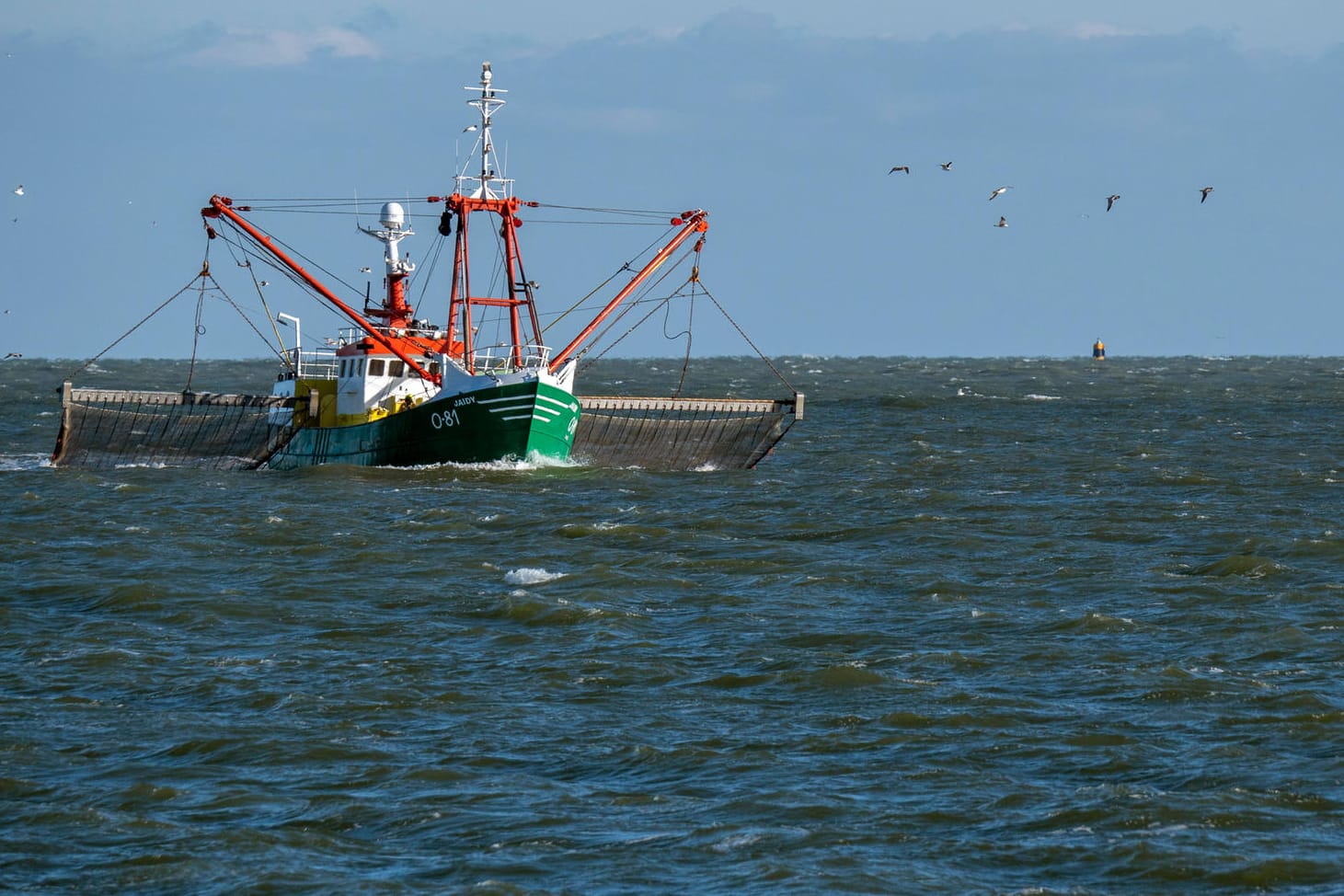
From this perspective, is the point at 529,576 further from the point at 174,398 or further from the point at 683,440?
the point at 174,398

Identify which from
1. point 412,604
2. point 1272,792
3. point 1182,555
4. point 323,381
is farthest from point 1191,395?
point 1272,792

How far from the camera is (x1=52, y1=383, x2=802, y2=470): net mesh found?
50.7 metres

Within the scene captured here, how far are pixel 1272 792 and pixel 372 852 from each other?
8.31 metres

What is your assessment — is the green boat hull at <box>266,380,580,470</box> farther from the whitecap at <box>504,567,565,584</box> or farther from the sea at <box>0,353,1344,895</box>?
the whitecap at <box>504,567,565,584</box>

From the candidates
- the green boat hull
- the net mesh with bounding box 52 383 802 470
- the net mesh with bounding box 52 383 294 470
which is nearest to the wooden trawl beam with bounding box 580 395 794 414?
the net mesh with bounding box 52 383 802 470

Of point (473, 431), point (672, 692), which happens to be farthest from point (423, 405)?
point (672, 692)

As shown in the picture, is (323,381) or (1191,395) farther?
(1191,395)

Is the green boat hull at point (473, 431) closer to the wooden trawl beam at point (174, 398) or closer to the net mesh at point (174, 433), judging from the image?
the net mesh at point (174, 433)

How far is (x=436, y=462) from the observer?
154 feet

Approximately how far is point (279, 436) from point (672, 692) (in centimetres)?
3260

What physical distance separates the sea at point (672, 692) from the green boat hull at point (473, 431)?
3.61 meters

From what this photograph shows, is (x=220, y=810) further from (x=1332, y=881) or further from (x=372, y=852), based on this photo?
(x=1332, y=881)

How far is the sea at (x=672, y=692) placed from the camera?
595 inches

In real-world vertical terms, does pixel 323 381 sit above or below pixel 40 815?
above
